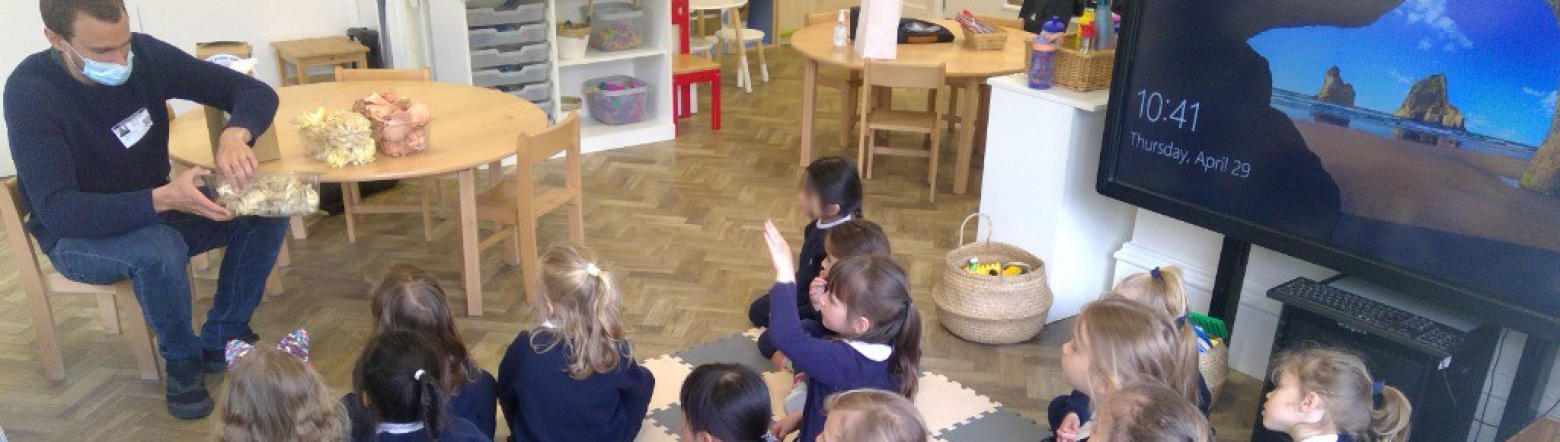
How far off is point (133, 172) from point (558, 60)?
8.76ft

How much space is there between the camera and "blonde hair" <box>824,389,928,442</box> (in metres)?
2.02

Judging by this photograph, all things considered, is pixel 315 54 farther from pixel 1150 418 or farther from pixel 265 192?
pixel 1150 418

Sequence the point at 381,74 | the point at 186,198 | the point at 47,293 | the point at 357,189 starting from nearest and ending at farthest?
the point at 186,198, the point at 47,293, the point at 381,74, the point at 357,189

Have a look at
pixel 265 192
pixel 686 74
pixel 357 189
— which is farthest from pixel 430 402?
pixel 686 74

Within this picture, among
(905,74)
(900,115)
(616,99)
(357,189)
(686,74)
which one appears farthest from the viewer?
(686,74)

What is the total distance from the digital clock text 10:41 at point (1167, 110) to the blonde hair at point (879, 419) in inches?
64.2

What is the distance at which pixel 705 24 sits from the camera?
7.93 meters

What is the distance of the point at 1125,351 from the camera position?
2.40 metres

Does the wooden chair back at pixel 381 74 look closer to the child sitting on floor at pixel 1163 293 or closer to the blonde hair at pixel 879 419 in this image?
the child sitting on floor at pixel 1163 293

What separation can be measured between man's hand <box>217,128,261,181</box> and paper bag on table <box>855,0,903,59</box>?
2.76 m

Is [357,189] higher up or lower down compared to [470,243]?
lower down

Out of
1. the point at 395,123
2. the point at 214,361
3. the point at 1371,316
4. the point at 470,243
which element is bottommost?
the point at 214,361

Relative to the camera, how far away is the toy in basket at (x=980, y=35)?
5477mm

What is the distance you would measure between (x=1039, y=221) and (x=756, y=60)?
4.55 meters
